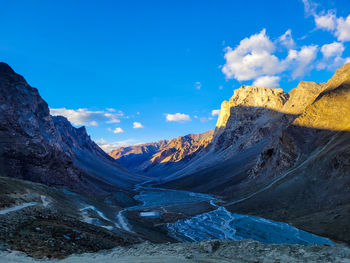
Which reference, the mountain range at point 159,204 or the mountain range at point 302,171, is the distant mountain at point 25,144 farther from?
the mountain range at point 302,171

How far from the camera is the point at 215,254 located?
13977 millimetres

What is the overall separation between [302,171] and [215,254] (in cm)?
4844

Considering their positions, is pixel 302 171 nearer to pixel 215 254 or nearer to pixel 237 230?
pixel 237 230

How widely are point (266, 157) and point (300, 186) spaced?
35.1 m

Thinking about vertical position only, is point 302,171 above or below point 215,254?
above

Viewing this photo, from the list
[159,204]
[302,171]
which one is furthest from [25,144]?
[302,171]

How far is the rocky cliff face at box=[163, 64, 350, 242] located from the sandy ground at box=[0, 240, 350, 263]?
22.9 metres

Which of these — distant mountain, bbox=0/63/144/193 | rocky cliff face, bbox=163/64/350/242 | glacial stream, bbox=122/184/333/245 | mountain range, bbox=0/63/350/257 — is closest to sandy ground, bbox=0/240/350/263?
mountain range, bbox=0/63/350/257

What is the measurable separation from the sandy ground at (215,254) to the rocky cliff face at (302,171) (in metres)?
22.9

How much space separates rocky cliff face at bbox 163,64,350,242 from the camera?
40.6 m

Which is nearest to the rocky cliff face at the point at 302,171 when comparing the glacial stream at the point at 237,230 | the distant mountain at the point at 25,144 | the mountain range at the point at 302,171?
the mountain range at the point at 302,171

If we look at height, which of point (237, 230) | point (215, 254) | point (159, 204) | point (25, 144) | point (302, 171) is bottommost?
point (159, 204)

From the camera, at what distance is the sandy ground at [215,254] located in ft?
37.0

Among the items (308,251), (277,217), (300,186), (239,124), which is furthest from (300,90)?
(308,251)
